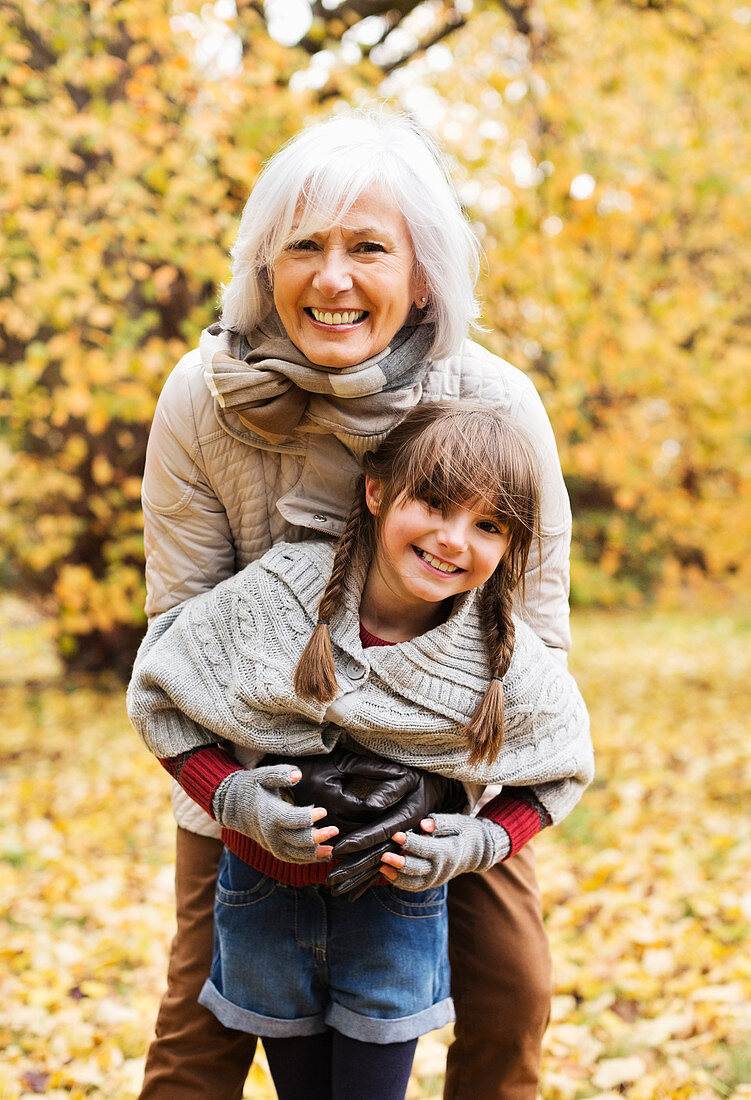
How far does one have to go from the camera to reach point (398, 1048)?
164 cm

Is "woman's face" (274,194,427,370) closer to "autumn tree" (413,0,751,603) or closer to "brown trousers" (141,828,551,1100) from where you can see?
"brown trousers" (141,828,551,1100)

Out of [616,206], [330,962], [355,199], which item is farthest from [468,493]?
[616,206]

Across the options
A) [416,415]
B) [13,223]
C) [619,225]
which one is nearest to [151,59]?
[13,223]

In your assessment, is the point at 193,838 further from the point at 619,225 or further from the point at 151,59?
the point at 151,59

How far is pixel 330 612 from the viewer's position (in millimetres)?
1567

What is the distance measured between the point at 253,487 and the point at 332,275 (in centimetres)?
41

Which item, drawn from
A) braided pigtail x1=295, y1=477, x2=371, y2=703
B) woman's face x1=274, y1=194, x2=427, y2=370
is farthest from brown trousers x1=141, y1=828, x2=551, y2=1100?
woman's face x1=274, y1=194, x2=427, y2=370

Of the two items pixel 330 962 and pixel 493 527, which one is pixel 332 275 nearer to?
pixel 493 527

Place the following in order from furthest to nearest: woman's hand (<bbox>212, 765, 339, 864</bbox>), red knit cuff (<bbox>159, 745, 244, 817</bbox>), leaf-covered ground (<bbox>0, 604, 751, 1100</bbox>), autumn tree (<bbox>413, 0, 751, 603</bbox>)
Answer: autumn tree (<bbox>413, 0, 751, 603</bbox>) < leaf-covered ground (<bbox>0, 604, 751, 1100</bbox>) < red knit cuff (<bbox>159, 745, 244, 817</bbox>) < woman's hand (<bbox>212, 765, 339, 864</bbox>)

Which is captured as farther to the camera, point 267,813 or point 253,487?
point 253,487

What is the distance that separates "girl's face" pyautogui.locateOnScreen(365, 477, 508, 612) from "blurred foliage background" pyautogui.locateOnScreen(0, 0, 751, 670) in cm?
294

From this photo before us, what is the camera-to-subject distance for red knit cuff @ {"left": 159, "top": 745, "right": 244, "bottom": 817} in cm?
158

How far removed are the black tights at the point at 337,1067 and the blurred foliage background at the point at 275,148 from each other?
3.09 metres

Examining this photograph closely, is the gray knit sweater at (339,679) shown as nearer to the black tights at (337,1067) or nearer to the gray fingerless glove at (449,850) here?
the gray fingerless glove at (449,850)
